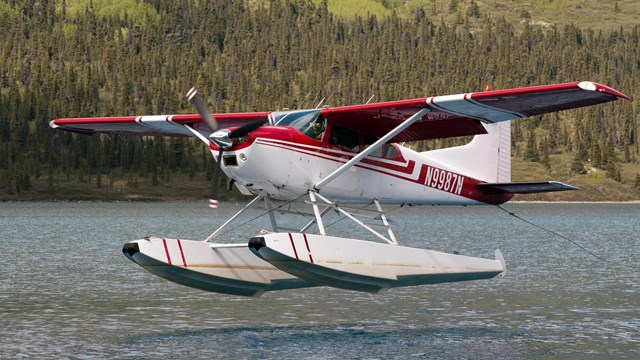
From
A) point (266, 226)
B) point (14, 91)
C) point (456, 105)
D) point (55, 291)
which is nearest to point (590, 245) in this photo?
point (266, 226)

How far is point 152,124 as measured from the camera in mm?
22219

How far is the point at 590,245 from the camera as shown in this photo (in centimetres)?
5534

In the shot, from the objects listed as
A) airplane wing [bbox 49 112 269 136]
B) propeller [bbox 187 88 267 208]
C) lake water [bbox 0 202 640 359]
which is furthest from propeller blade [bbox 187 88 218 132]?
lake water [bbox 0 202 640 359]

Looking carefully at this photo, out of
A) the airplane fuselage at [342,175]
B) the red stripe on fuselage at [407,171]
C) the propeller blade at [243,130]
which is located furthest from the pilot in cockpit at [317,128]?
the propeller blade at [243,130]

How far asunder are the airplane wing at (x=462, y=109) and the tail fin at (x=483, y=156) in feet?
3.92

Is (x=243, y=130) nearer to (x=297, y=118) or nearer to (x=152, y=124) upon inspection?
(x=297, y=118)

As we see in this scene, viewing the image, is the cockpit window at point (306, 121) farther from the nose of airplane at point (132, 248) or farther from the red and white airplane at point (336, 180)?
the nose of airplane at point (132, 248)

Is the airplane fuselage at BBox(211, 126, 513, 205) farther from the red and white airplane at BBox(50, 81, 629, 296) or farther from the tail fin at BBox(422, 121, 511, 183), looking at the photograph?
the tail fin at BBox(422, 121, 511, 183)

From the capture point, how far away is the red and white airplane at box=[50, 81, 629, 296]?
1736cm

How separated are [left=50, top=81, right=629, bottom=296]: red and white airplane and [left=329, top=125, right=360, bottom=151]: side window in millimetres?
20

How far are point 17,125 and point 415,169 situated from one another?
157578 mm

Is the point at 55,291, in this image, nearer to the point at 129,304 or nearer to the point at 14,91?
the point at 129,304

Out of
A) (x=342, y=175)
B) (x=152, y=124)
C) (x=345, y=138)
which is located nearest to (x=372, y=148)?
(x=345, y=138)

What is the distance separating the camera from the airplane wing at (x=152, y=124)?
21141 mm
